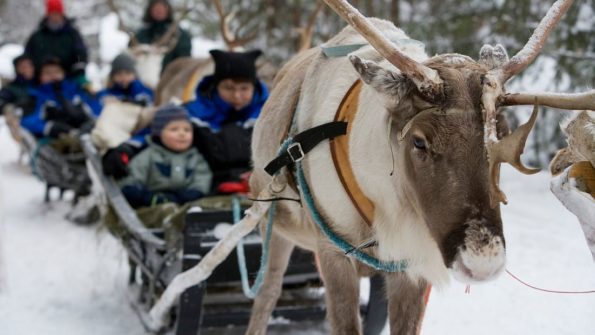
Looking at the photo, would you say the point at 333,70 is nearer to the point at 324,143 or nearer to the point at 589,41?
the point at 324,143

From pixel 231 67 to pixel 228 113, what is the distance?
33 cm

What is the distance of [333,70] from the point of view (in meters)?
2.63

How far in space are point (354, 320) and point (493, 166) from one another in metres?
1.02

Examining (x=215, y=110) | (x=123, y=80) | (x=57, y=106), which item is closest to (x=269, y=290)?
(x=215, y=110)

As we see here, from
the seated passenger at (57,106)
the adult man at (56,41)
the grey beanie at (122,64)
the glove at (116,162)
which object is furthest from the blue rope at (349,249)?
the adult man at (56,41)

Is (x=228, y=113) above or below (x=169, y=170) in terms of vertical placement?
above

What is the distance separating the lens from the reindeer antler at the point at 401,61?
77.4 inches

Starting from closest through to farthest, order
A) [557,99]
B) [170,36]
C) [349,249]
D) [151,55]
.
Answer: [557,99], [349,249], [151,55], [170,36]

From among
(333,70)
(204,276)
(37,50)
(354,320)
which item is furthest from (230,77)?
(37,50)

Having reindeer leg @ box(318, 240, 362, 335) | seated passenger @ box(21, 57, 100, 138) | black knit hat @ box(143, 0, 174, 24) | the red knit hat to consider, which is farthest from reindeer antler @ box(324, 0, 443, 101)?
black knit hat @ box(143, 0, 174, 24)

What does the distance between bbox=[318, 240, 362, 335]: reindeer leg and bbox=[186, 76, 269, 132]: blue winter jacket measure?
2.33m

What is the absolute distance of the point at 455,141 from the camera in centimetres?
191

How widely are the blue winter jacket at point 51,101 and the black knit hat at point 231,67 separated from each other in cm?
339

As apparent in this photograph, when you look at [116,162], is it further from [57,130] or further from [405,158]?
[57,130]
